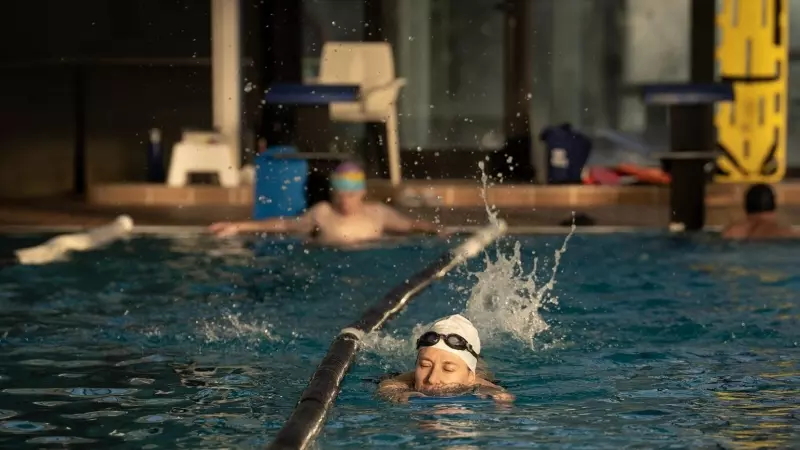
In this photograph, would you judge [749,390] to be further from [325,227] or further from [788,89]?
[788,89]

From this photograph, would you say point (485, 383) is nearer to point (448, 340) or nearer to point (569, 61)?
point (448, 340)

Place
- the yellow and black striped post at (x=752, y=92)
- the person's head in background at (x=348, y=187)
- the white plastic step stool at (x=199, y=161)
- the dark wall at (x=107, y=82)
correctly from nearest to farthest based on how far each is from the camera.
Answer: the person's head in background at (x=348, y=187) < the white plastic step stool at (x=199, y=161) < the yellow and black striped post at (x=752, y=92) < the dark wall at (x=107, y=82)

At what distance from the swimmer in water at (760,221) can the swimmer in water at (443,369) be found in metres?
5.09

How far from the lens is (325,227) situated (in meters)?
10.8

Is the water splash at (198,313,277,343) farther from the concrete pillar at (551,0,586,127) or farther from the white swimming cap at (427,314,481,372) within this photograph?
the concrete pillar at (551,0,586,127)

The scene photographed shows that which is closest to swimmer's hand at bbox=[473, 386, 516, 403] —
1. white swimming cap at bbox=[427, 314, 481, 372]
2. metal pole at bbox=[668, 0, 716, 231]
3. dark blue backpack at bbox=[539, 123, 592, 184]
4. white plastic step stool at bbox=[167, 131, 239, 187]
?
white swimming cap at bbox=[427, 314, 481, 372]

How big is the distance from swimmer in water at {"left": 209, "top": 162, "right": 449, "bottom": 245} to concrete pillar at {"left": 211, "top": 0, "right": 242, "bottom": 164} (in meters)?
3.51

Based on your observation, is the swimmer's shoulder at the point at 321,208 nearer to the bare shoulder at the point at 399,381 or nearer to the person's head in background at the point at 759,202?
the person's head in background at the point at 759,202

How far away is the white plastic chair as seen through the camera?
14.0 meters

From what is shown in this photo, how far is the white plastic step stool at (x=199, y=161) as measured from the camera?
13.7 meters

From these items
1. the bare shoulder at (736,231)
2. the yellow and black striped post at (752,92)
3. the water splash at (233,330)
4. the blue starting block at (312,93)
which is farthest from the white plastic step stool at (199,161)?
the water splash at (233,330)

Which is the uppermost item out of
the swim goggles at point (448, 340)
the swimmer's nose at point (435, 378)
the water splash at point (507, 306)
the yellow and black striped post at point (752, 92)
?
the yellow and black striped post at point (752, 92)

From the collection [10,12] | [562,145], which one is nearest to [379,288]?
[562,145]

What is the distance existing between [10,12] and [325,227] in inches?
181
